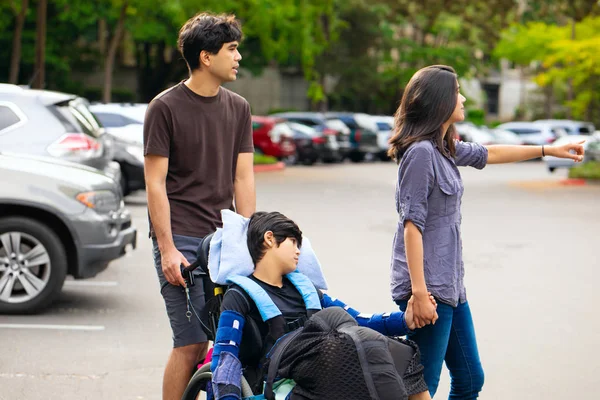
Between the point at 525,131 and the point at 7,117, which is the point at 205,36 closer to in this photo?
the point at 7,117

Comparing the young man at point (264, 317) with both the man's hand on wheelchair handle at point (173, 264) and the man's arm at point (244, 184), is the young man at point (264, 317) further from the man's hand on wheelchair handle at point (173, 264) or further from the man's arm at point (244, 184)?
the man's arm at point (244, 184)

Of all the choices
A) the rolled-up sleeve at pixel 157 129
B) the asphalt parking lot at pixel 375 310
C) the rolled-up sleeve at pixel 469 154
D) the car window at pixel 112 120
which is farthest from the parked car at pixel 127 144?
the rolled-up sleeve at pixel 469 154

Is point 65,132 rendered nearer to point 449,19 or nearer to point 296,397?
point 296,397

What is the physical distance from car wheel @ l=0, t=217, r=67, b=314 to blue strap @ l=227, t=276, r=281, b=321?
445cm

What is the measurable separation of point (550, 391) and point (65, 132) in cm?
669

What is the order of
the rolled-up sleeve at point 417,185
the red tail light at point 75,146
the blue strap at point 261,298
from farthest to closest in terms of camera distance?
the red tail light at point 75,146 < the rolled-up sleeve at point 417,185 < the blue strap at point 261,298

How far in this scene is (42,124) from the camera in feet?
36.5

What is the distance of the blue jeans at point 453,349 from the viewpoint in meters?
4.22

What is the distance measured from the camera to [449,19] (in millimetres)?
54812

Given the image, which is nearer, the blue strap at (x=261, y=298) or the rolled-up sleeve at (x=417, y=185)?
the blue strap at (x=261, y=298)

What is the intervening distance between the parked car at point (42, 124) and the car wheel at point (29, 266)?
2833 millimetres

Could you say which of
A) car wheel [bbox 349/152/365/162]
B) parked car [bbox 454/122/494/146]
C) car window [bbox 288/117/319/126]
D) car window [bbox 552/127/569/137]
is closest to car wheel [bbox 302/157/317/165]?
car window [bbox 288/117/319/126]

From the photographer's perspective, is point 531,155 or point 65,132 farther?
point 65,132

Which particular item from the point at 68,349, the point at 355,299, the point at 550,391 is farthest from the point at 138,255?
the point at 550,391
